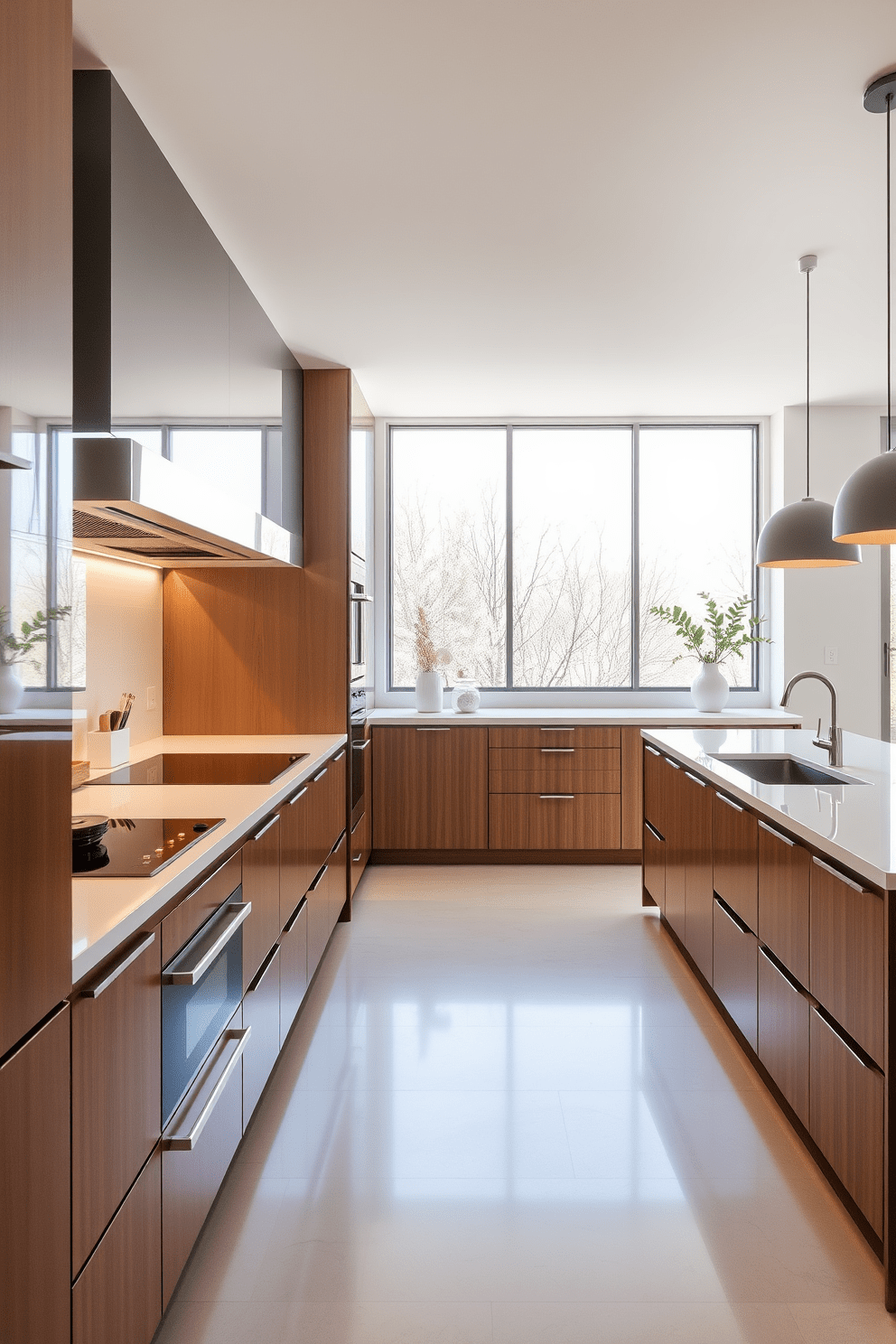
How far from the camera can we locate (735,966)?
9.10 ft

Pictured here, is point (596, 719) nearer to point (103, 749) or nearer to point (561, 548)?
point (561, 548)

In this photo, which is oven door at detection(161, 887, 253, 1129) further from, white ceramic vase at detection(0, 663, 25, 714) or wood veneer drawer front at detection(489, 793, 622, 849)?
wood veneer drawer front at detection(489, 793, 622, 849)

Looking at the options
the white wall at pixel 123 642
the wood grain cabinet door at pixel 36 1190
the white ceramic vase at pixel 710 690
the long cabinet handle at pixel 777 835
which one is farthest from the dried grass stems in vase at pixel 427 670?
the wood grain cabinet door at pixel 36 1190

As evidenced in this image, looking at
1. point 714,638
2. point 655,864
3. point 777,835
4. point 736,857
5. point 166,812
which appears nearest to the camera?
point 166,812

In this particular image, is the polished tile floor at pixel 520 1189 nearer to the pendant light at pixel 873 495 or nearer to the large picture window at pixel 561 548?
the pendant light at pixel 873 495

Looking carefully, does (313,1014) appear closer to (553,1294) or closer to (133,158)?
(553,1294)

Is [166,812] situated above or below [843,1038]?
above

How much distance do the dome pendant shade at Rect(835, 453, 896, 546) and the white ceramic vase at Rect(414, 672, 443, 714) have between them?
10.1 ft

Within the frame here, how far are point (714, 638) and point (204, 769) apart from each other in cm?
355

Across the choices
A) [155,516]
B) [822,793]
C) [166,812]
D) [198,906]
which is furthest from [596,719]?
[198,906]

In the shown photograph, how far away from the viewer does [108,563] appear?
3.37 m

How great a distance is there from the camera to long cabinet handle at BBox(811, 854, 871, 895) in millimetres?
1795

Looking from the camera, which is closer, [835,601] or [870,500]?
[870,500]

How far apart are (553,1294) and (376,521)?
4.45 m
